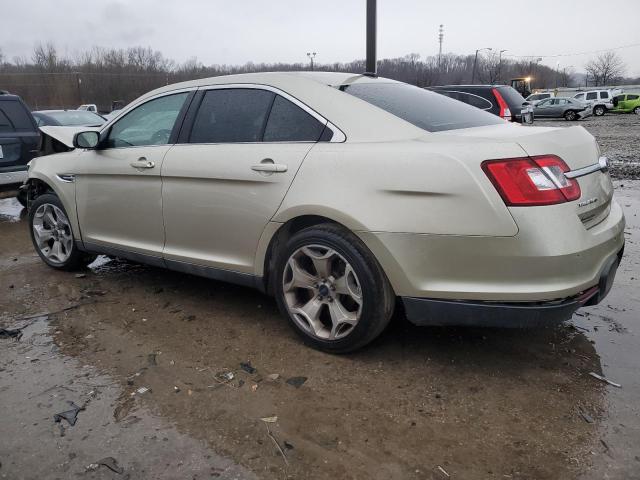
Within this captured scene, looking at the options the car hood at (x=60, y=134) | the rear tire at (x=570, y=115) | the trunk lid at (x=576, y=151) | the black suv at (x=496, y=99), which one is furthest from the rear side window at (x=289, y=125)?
the rear tire at (x=570, y=115)

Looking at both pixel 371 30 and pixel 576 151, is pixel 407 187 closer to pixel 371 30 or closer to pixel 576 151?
pixel 576 151

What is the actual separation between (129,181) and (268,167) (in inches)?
55.8

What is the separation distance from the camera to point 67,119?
11.7 metres

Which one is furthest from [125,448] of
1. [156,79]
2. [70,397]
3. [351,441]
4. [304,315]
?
[156,79]

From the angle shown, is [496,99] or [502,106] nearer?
[502,106]

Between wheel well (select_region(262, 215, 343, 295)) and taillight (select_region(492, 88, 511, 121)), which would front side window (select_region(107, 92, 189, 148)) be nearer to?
wheel well (select_region(262, 215, 343, 295))

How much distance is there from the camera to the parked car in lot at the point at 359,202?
254 cm

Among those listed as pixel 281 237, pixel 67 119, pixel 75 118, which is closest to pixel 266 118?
pixel 281 237

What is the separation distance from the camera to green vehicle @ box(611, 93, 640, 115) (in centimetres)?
3666

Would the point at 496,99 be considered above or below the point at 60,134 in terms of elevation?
below

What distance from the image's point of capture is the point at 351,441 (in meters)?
2.39

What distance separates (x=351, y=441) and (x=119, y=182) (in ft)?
Answer: 9.03

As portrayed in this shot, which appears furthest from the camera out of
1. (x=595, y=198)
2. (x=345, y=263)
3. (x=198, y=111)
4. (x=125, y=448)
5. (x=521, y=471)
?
(x=198, y=111)

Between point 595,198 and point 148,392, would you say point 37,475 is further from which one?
point 595,198
